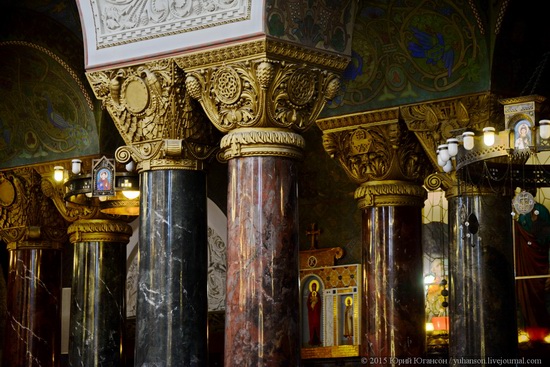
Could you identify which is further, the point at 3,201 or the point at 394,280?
the point at 3,201

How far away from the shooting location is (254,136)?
9.38 metres

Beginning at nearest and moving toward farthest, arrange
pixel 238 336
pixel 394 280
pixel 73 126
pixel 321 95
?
1. pixel 238 336
2. pixel 321 95
3. pixel 394 280
4. pixel 73 126

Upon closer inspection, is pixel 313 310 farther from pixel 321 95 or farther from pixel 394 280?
pixel 321 95

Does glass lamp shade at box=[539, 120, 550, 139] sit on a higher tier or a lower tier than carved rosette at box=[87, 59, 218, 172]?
lower

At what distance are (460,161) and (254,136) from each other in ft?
6.29

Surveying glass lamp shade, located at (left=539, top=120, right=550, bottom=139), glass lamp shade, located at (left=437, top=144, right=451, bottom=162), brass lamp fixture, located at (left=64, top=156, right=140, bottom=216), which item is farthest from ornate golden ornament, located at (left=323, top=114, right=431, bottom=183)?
glass lamp shade, located at (left=539, top=120, right=550, bottom=139)

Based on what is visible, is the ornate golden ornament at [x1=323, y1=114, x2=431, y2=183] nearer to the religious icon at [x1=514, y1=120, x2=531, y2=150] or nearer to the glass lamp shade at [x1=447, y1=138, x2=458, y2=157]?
the glass lamp shade at [x1=447, y1=138, x2=458, y2=157]

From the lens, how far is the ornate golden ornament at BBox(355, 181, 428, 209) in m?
12.2

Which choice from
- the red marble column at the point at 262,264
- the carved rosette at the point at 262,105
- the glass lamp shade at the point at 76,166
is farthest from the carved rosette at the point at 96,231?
the red marble column at the point at 262,264

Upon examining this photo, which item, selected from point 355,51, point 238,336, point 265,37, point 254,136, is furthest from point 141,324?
point 355,51

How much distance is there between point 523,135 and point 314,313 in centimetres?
562

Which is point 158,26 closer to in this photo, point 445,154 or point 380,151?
point 445,154

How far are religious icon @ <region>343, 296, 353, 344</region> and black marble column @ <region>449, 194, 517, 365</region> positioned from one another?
10.00ft

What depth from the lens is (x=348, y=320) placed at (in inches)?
563
